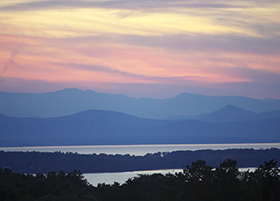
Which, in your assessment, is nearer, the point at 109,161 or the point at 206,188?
the point at 206,188

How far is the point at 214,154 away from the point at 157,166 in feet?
41.5

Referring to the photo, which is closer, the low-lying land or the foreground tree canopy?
the foreground tree canopy

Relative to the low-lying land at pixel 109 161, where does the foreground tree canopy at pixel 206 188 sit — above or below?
below

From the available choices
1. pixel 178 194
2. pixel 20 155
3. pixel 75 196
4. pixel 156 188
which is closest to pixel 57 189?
pixel 75 196

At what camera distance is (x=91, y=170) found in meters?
100

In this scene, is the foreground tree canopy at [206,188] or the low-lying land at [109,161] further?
the low-lying land at [109,161]

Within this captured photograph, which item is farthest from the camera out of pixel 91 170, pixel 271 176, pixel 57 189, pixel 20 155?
pixel 20 155

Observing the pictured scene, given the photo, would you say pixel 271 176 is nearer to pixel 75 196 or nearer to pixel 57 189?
pixel 75 196

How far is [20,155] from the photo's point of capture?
107 m

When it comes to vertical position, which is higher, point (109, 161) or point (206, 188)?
point (109, 161)

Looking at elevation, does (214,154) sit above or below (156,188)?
above

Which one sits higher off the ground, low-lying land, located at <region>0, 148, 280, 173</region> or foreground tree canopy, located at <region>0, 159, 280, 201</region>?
low-lying land, located at <region>0, 148, 280, 173</region>

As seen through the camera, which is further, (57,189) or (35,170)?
(35,170)

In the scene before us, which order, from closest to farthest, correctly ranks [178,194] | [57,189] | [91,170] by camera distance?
[178,194], [57,189], [91,170]
